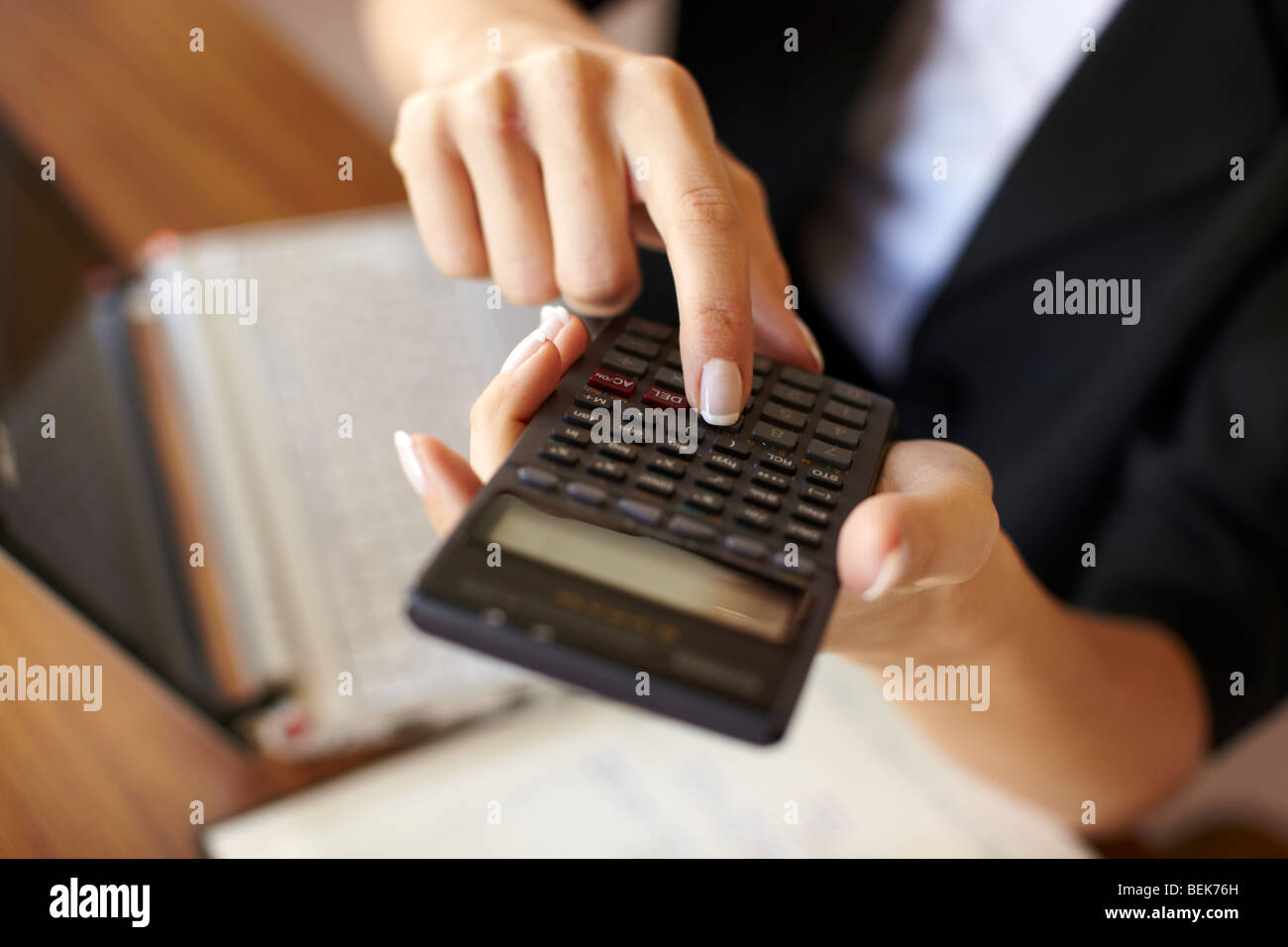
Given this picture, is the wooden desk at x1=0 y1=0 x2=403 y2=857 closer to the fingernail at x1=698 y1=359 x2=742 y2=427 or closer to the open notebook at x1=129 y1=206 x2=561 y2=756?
the open notebook at x1=129 y1=206 x2=561 y2=756

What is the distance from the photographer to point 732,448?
0.27 m

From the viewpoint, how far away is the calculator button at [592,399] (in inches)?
10.4

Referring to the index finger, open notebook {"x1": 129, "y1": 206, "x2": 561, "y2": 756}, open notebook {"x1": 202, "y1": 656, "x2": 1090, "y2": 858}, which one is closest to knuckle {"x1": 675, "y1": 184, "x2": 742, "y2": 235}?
the index finger

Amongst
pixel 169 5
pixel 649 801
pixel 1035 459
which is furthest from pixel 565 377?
pixel 169 5

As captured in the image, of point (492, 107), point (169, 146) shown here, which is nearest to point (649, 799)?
point (492, 107)

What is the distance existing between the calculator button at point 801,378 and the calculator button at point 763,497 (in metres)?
0.05

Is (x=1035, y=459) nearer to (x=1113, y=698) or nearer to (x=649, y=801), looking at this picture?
(x=1113, y=698)

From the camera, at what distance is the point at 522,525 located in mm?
229

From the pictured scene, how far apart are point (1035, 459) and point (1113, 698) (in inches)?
5.2

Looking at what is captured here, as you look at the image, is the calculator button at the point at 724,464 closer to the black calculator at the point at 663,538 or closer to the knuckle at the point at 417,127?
the black calculator at the point at 663,538

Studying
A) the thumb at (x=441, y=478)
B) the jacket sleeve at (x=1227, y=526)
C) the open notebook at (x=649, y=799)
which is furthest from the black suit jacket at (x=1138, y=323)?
the thumb at (x=441, y=478)

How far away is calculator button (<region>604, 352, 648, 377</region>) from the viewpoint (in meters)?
0.28

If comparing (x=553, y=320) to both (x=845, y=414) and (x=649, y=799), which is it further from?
(x=649, y=799)

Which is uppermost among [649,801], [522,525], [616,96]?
[616,96]
